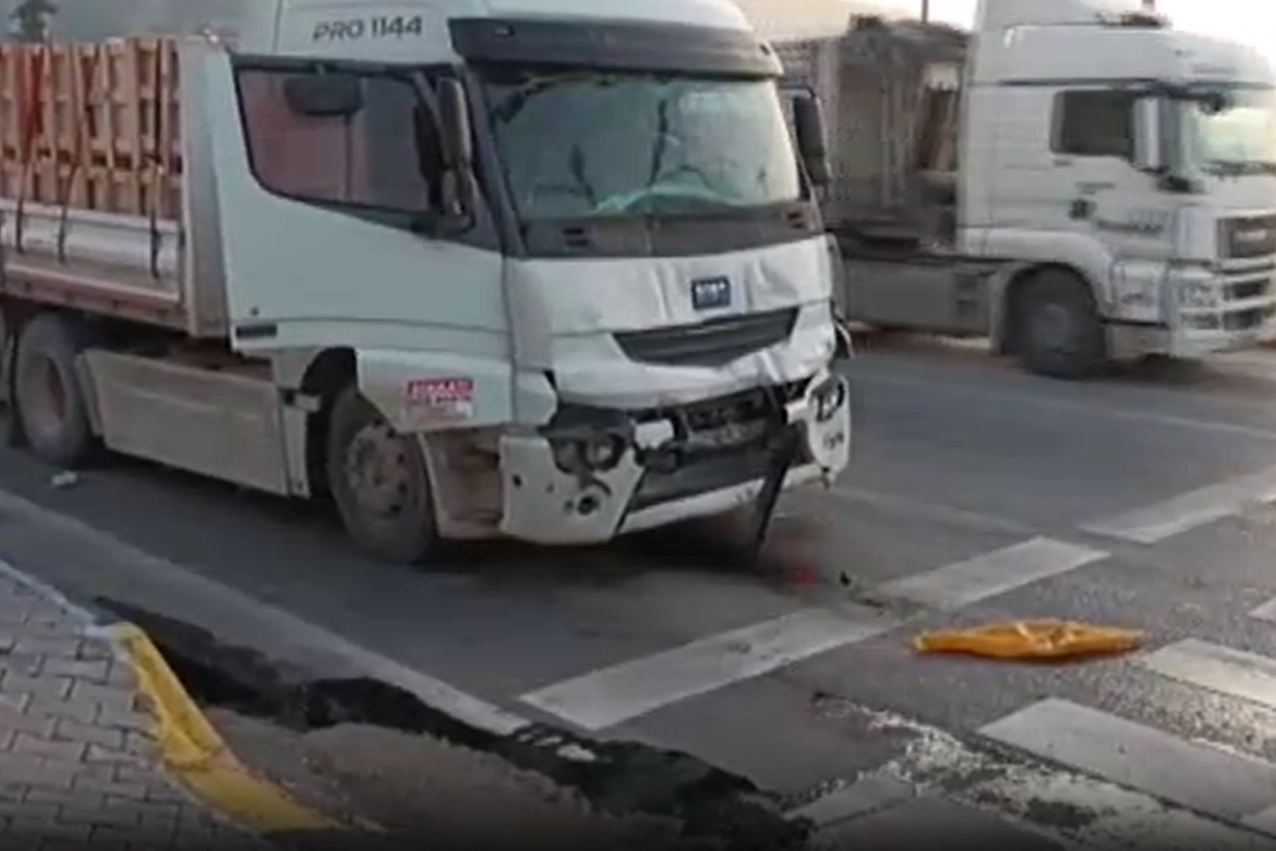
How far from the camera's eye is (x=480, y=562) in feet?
27.0

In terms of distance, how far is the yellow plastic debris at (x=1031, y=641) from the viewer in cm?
667

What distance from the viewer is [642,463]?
291 inches

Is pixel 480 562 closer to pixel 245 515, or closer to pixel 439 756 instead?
pixel 245 515

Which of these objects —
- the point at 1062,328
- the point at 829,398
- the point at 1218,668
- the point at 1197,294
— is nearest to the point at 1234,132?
the point at 1197,294

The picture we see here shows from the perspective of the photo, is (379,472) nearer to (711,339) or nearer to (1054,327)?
(711,339)

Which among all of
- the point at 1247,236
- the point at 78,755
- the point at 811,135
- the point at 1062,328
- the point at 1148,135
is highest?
the point at 811,135

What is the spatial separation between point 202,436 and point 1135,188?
27.3 ft

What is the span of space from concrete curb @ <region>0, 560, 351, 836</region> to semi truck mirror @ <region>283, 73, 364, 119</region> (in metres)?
2.65

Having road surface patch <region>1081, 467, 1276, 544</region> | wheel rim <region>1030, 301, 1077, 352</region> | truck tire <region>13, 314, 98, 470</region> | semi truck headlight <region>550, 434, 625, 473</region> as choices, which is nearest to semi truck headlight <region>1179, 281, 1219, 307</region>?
wheel rim <region>1030, 301, 1077, 352</region>

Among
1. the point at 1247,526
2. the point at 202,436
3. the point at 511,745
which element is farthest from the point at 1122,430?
the point at 511,745

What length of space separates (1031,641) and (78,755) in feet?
12.0

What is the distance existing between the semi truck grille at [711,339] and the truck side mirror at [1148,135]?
22.2 feet

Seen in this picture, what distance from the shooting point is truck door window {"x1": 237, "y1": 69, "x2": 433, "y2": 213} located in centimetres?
762

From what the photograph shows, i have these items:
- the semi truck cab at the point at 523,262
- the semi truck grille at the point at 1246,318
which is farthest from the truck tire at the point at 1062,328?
the semi truck cab at the point at 523,262
